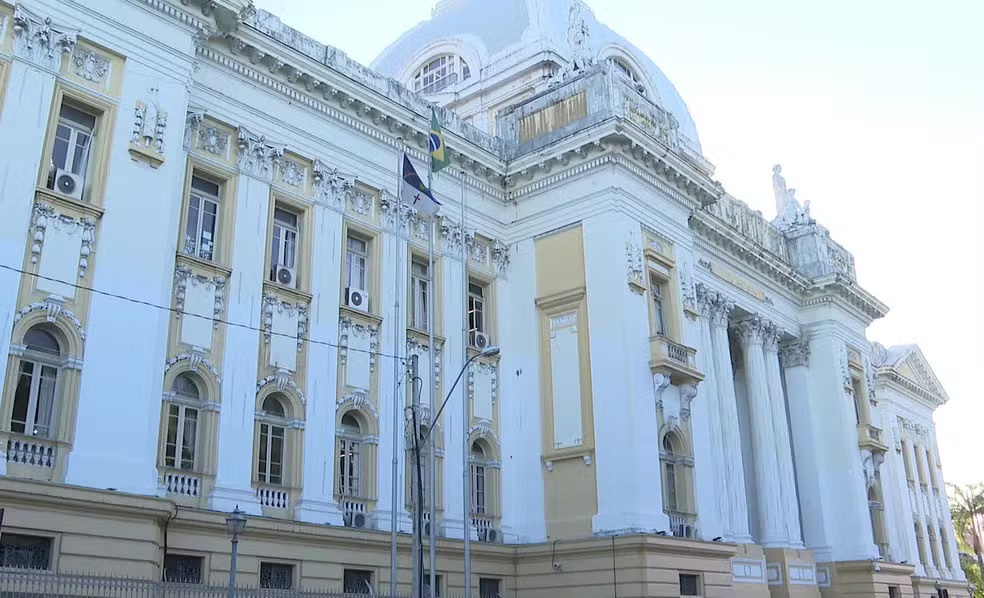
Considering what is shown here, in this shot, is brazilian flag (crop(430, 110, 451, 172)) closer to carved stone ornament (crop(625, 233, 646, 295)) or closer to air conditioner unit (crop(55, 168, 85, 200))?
carved stone ornament (crop(625, 233, 646, 295))

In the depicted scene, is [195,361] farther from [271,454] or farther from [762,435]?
[762,435]

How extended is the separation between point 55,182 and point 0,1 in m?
2.99

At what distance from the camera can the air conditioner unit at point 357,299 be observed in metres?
21.4

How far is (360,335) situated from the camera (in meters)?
21.3

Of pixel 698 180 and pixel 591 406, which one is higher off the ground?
pixel 698 180

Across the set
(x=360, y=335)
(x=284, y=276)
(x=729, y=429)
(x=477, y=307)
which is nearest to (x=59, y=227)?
(x=284, y=276)

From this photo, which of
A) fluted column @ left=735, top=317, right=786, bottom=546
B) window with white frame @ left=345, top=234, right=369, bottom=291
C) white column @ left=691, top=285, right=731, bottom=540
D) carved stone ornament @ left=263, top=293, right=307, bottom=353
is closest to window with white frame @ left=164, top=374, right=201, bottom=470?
carved stone ornament @ left=263, top=293, right=307, bottom=353

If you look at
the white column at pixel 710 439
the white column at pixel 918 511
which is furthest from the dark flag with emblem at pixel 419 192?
the white column at pixel 918 511

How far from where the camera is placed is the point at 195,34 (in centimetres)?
1838

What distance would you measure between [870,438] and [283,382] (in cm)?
2276

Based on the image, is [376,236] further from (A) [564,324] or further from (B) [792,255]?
(B) [792,255]

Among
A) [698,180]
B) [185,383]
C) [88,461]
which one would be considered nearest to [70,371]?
[88,461]

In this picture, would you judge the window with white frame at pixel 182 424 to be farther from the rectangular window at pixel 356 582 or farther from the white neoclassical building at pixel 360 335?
the rectangular window at pixel 356 582

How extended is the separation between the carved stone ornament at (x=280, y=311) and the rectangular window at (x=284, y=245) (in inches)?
19.6
